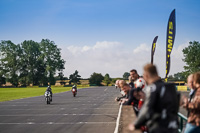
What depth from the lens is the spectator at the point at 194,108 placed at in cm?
381

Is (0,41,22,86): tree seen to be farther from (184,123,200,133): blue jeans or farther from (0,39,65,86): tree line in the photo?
(184,123,200,133): blue jeans

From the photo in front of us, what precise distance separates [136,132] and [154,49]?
15.6 meters

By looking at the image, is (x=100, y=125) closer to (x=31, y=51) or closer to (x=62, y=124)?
(x=62, y=124)

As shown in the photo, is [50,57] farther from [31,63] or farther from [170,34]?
[170,34]

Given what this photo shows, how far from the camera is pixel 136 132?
3236 mm

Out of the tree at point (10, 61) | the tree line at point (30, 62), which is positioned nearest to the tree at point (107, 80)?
the tree line at point (30, 62)

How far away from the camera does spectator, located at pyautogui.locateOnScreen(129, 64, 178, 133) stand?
9.23ft

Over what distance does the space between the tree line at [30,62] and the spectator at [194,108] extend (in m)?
97.5

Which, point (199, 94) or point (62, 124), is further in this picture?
point (62, 124)

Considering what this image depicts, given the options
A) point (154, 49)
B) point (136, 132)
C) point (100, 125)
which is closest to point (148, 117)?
point (136, 132)

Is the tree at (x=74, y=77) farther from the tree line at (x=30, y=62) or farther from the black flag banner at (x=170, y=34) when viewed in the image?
the black flag banner at (x=170, y=34)

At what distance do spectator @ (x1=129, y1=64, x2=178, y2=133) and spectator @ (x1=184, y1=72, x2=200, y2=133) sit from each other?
101 cm

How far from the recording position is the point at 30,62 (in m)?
106

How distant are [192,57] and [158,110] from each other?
9386 centimetres
